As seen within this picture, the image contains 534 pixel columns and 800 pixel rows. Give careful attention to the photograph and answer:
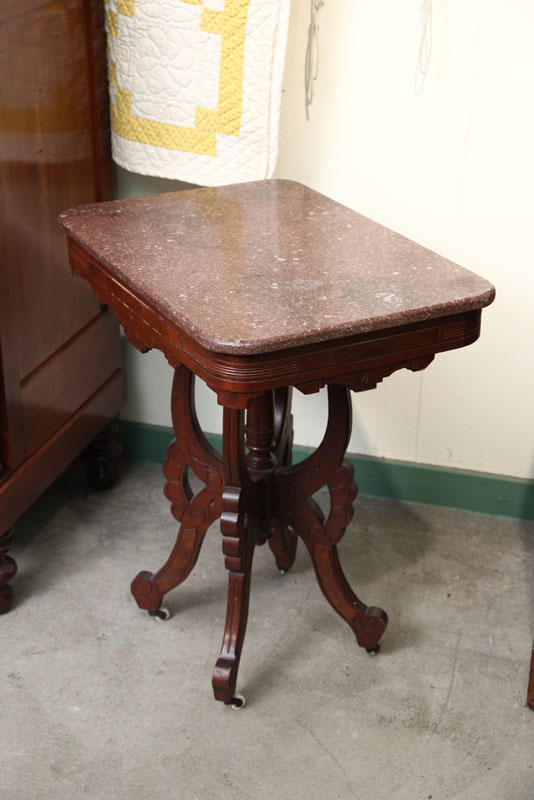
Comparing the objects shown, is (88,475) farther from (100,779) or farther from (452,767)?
(452,767)

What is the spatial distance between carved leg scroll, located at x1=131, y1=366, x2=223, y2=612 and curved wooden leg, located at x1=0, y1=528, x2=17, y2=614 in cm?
23

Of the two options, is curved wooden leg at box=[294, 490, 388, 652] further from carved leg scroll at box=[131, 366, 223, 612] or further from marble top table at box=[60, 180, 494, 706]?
carved leg scroll at box=[131, 366, 223, 612]

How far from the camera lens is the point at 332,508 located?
170 cm

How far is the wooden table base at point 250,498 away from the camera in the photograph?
63.5 inches

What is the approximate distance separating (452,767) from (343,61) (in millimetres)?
1291

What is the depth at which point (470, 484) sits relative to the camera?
220 cm

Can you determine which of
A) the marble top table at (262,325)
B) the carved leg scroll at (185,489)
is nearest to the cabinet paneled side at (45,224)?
the marble top table at (262,325)

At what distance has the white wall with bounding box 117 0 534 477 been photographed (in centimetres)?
183

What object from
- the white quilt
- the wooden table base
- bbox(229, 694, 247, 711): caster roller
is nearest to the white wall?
the white quilt

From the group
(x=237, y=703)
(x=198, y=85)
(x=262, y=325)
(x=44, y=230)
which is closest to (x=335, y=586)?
(x=237, y=703)

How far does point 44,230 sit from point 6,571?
635 millimetres

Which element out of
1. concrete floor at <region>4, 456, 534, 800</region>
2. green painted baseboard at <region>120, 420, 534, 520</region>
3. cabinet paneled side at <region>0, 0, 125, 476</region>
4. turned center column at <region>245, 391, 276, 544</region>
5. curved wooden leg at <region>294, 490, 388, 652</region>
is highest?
cabinet paneled side at <region>0, 0, 125, 476</region>

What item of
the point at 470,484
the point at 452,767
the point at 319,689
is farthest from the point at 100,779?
the point at 470,484

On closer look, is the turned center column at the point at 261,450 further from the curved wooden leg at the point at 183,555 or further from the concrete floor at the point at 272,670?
the concrete floor at the point at 272,670
